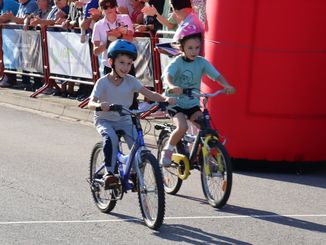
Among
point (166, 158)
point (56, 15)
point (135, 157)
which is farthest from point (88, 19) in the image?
point (135, 157)

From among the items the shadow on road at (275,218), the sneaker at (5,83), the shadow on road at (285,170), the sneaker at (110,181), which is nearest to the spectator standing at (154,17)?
the shadow on road at (285,170)

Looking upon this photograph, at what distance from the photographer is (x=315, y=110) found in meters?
10.4

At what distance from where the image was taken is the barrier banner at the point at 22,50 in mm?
17156

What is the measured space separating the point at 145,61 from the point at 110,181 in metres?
6.51

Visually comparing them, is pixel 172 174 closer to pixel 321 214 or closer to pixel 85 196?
pixel 85 196

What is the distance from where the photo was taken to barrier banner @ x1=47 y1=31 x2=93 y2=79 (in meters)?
15.6

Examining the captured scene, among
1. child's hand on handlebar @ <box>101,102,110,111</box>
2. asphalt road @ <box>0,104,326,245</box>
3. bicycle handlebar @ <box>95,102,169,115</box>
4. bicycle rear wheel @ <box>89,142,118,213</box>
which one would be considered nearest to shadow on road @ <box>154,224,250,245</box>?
asphalt road @ <box>0,104,326,245</box>

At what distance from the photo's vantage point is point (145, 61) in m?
14.2

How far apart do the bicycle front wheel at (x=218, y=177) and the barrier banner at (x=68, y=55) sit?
7210mm

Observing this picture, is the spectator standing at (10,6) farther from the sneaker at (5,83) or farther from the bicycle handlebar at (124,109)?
the bicycle handlebar at (124,109)

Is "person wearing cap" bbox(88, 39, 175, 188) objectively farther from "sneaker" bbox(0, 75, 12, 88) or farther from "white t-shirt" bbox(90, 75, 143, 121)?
"sneaker" bbox(0, 75, 12, 88)

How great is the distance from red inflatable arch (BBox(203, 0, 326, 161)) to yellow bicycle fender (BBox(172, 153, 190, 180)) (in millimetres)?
1792

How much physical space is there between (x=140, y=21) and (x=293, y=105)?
5.18 m

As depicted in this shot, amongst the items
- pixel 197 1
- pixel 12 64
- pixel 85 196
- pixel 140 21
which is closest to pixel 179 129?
pixel 85 196
